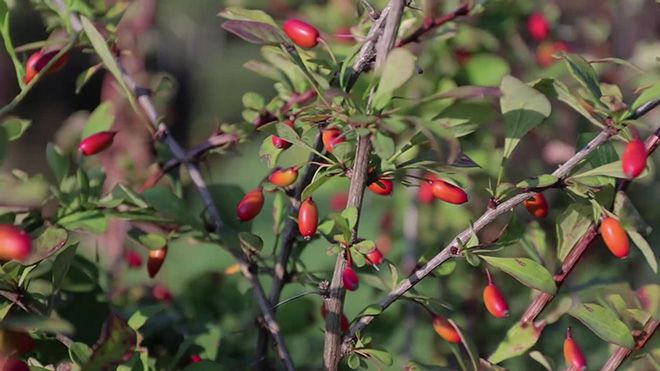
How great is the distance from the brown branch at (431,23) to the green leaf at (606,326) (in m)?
0.39

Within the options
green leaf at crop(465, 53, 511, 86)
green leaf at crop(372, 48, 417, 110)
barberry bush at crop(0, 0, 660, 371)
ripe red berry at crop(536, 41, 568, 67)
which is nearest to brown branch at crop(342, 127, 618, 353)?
barberry bush at crop(0, 0, 660, 371)

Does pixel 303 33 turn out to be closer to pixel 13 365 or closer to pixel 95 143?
pixel 95 143

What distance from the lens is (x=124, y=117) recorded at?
95.7 inches

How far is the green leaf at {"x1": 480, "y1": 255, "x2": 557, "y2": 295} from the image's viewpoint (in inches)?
34.8

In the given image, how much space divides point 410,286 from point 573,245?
0.72 ft

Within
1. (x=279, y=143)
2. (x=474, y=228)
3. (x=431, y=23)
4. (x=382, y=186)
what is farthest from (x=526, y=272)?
(x=431, y=23)

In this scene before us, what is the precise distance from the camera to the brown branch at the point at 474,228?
2.86 ft

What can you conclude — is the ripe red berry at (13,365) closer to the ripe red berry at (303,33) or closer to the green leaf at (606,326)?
the ripe red berry at (303,33)

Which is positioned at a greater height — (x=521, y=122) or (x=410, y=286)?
(x=521, y=122)

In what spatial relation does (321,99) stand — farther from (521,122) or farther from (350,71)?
(521,122)

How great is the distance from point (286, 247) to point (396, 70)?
0.39m

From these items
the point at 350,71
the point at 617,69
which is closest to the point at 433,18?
the point at 350,71

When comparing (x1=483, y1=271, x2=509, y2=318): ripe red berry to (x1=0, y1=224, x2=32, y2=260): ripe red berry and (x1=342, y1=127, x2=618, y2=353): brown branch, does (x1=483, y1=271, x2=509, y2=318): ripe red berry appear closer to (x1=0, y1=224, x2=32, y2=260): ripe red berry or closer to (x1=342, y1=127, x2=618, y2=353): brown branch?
(x1=342, y1=127, x2=618, y2=353): brown branch

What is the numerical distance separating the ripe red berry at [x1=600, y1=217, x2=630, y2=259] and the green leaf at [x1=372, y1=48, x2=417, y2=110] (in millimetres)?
303
